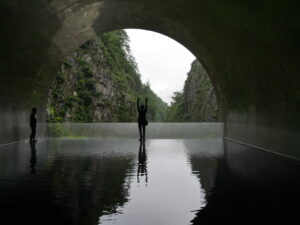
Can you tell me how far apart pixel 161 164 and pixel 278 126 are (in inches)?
159

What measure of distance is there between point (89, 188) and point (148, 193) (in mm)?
980

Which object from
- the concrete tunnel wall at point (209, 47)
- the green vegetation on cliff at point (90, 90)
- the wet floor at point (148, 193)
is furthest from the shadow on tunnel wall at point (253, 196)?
the green vegetation on cliff at point (90, 90)

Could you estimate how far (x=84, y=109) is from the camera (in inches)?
1725

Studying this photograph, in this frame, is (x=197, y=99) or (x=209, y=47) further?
(x=197, y=99)

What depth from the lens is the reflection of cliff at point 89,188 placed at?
14.8 ft

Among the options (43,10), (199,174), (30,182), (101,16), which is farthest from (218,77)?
(30,182)

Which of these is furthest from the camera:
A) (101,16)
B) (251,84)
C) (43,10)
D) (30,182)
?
(101,16)

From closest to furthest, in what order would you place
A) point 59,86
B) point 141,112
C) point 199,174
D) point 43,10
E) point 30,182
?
point 30,182, point 199,174, point 43,10, point 141,112, point 59,86

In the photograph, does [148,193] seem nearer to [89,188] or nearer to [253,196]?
[89,188]

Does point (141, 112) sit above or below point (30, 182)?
above

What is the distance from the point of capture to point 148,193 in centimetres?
557

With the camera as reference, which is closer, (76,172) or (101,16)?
(76,172)

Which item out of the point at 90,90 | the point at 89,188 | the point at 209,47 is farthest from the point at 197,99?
the point at 89,188

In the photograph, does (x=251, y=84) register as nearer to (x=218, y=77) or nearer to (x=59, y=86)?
(x=218, y=77)
